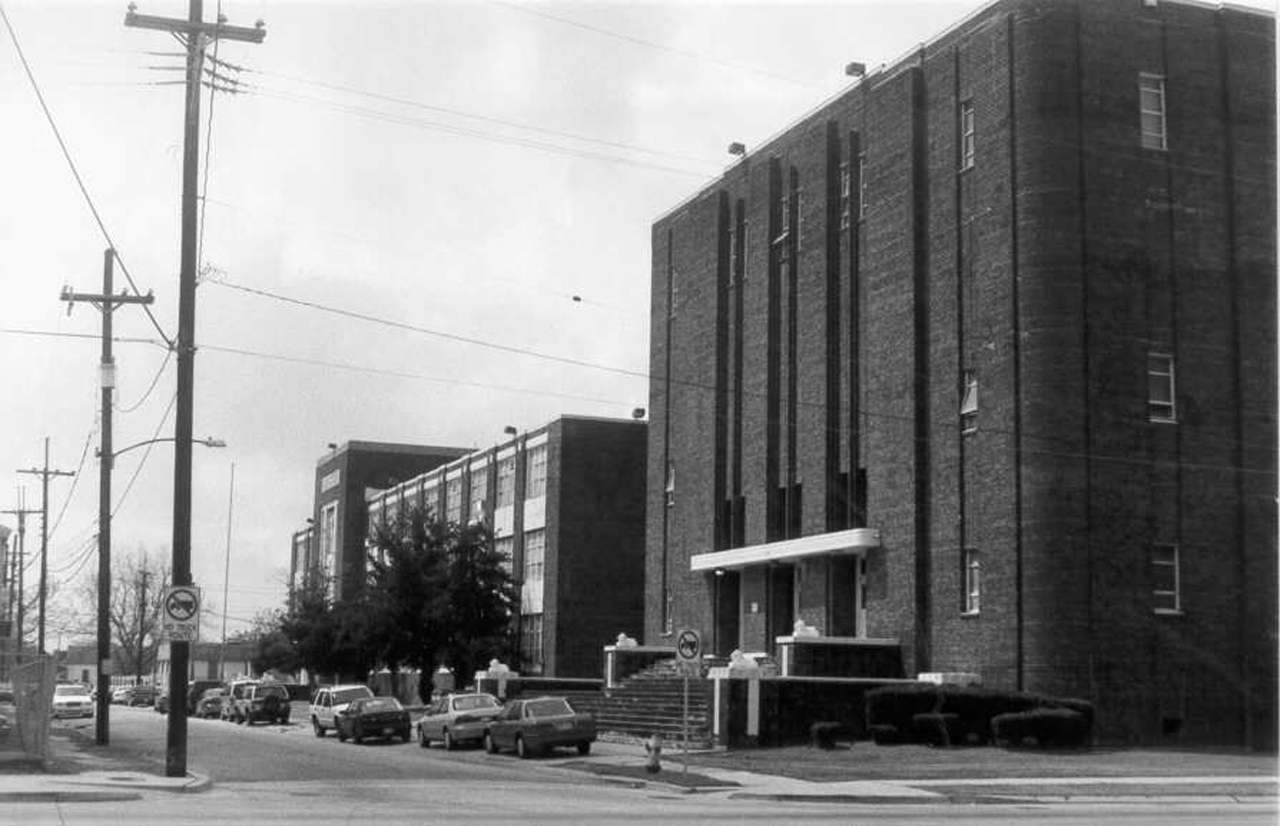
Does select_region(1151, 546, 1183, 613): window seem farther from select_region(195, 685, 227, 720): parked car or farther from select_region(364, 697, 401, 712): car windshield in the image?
select_region(195, 685, 227, 720): parked car

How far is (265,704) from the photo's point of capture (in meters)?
68.0

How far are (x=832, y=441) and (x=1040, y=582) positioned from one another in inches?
416

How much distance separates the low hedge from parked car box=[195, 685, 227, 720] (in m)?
43.6

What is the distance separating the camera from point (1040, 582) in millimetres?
39844

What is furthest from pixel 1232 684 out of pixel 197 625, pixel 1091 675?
pixel 197 625

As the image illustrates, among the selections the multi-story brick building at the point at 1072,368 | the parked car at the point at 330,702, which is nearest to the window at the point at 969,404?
the multi-story brick building at the point at 1072,368

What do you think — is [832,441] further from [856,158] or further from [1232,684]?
[1232,684]

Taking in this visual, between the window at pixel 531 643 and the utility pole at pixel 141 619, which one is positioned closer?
the window at pixel 531 643

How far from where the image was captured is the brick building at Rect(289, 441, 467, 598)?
104 metres

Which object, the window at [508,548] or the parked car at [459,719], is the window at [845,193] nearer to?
the parked car at [459,719]

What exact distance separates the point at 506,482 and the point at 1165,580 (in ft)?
140

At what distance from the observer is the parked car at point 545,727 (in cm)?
4072

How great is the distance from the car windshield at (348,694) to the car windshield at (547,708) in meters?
14.4

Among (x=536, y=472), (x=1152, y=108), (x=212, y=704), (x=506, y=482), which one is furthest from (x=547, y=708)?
(x=212, y=704)
